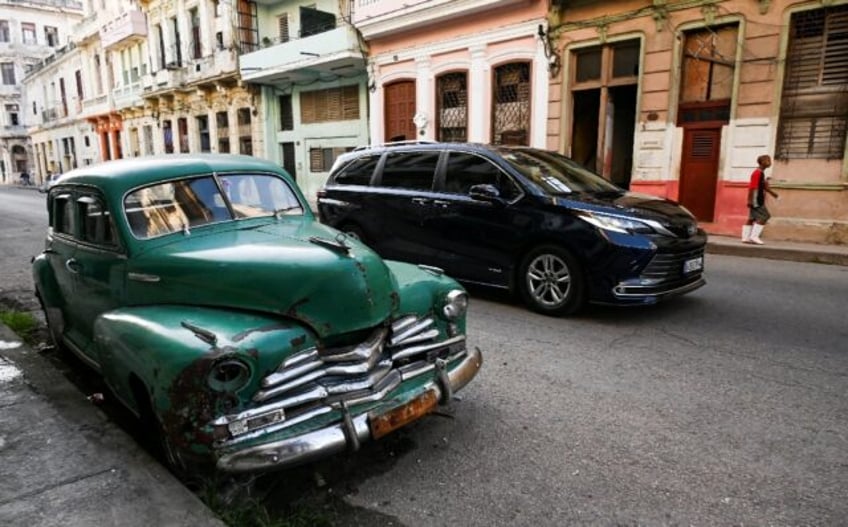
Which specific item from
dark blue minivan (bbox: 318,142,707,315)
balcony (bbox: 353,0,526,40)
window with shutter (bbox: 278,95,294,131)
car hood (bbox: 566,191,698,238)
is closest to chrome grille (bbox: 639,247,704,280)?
dark blue minivan (bbox: 318,142,707,315)

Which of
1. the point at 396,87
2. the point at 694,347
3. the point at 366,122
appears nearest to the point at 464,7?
the point at 396,87

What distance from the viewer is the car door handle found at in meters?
4.01

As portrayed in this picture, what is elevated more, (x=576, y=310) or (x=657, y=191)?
(x=657, y=191)

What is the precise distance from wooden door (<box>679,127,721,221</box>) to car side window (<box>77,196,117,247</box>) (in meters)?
12.1

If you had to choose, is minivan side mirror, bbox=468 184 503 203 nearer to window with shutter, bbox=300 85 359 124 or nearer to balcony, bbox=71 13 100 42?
window with shutter, bbox=300 85 359 124

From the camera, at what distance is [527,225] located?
6.04 m

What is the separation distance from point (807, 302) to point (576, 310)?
3.03m

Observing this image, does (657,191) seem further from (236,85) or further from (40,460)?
(236,85)

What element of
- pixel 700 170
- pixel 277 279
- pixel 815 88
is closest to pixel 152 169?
pixel 277 279

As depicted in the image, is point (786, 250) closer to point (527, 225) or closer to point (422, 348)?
point (527, 225)

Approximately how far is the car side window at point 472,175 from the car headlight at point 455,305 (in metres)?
2.87

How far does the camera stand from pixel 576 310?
5.88m

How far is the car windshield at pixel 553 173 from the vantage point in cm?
623

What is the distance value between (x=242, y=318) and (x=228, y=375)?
387 mm
